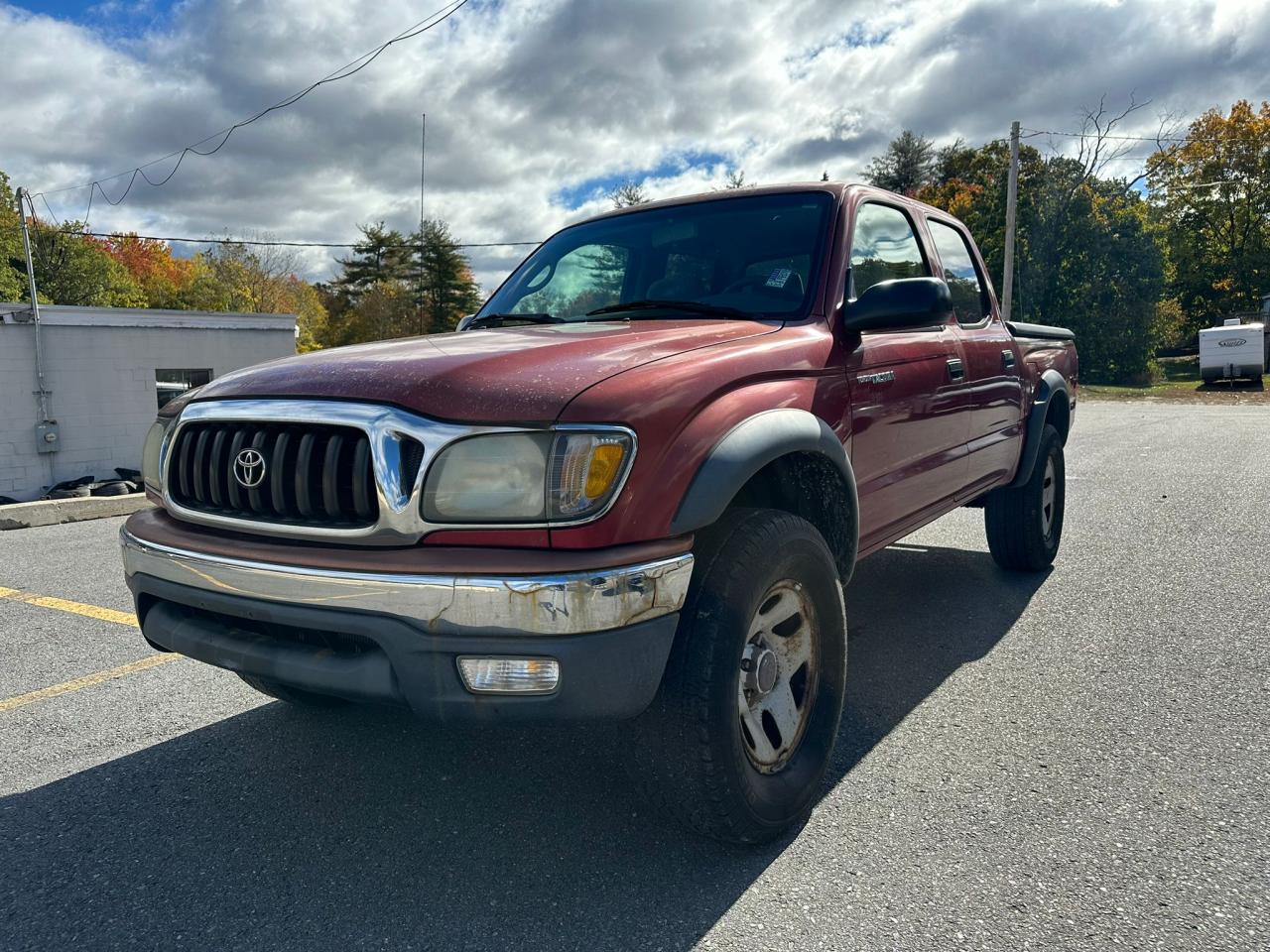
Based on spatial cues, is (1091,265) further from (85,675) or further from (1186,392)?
(85,675)

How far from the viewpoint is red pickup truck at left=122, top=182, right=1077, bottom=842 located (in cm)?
207

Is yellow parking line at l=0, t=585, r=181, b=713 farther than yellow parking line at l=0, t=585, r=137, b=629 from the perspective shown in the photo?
No

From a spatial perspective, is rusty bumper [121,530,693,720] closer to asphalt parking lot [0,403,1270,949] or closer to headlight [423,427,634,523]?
headlight [423,427,634,523]

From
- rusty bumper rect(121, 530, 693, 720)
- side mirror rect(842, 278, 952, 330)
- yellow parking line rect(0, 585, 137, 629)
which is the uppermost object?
side mirror rect(842, 278, 952, 330)

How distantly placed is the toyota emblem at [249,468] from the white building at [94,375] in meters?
14.7

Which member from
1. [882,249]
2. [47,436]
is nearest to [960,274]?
[882,249]

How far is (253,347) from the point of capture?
1805 centimetres

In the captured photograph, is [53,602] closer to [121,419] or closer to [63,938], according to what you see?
[63,938]

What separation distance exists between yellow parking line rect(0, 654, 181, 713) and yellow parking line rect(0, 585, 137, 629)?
0.79 meters

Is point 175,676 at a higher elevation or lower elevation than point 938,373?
lower

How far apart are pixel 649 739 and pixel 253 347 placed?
17.7 m

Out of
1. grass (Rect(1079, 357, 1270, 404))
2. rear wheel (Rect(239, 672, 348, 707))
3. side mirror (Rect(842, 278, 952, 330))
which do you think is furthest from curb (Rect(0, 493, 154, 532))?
grass (Rect(1079, 357, 1270, 404))

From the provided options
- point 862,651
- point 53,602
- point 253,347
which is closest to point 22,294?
point 253,347

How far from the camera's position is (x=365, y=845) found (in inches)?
101
